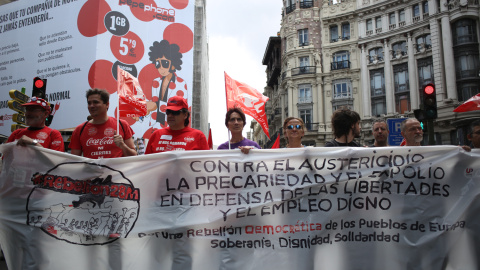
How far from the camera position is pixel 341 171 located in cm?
340

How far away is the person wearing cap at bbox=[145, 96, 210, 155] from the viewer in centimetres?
392

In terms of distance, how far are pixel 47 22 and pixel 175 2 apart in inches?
278

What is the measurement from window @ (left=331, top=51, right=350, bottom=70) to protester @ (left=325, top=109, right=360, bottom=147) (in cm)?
→ 3163

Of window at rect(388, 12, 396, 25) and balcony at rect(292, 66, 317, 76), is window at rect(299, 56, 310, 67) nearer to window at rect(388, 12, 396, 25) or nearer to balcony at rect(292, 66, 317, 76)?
balcony at rect(292, 66, 317, 76)

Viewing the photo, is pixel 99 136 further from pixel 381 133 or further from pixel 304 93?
pixel 304 93

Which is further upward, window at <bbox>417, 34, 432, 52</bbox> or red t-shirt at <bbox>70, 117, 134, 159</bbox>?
window at <bbox>417, 34, 432, 52</bbox>

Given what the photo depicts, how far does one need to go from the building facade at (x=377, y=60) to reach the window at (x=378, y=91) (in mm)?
86

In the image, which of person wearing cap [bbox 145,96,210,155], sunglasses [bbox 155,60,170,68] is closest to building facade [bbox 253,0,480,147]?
sunglasses [bbox 155,60,170,68]

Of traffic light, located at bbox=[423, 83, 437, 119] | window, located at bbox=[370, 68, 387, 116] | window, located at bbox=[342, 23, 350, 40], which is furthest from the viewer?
window, located at bbox=[342, 23, 350, 40]

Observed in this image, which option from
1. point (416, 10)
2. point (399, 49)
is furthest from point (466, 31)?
point (399, 49)

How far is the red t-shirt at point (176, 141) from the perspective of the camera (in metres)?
3.91

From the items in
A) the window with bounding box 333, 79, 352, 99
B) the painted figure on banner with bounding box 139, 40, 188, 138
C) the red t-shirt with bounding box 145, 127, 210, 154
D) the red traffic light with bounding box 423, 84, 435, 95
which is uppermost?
the window with bounding box 333, 79, 352, 99

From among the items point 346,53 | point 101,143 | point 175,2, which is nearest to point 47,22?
point 175,2

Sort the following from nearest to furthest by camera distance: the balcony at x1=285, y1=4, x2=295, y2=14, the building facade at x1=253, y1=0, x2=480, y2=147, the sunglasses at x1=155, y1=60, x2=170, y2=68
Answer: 1. the sunglasses at x1=155, y1=60, x2=170, y2=68
2. the building facade at x1=253, y1=0, x2=480, y2=147
3. the balcony at x1=285, y1=4, x2=295, y2=14
